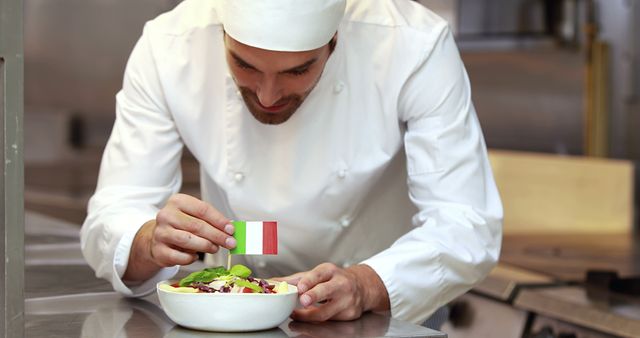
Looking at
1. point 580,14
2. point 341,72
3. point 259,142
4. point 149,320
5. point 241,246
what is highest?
point 580,14

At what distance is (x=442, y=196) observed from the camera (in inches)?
72.4

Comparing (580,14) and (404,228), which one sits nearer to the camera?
(404,228)

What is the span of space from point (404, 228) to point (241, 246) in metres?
0.79

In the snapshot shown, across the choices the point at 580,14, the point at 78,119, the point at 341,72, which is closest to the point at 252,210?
the point at 341,72

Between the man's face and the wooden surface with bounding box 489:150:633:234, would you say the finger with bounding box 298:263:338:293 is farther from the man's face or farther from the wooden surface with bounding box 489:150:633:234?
the wooden surface with bounding box 489:150:633:234

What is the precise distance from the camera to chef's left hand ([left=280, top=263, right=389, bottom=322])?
1.46 meters

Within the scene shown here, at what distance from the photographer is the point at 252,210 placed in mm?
1985

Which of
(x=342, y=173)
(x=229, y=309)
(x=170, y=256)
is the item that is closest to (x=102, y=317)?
(x=170, y=256)

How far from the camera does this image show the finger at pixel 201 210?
1.46m

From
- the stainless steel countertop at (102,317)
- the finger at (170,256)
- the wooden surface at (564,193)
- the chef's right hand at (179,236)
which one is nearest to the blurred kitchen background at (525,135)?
the wooden surface at (564,193)

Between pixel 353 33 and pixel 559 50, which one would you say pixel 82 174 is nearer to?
pixel 559 50

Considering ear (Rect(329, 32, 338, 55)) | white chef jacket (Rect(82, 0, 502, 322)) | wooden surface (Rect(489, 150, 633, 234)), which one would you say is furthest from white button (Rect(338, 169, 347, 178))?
wooden surface (Rect(489, 150, 633, 234))

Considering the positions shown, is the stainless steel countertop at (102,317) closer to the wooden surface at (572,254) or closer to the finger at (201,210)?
the finger at (201,210)

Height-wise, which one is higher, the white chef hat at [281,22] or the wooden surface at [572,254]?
the white chef hat at [281,22]
